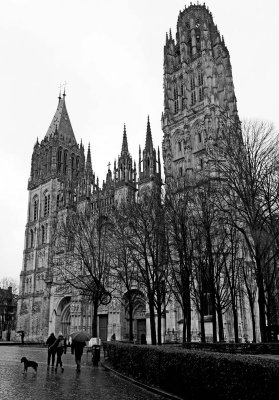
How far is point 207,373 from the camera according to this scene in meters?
8.97

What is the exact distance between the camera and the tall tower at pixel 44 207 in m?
60.9

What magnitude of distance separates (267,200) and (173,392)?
10.0 meters

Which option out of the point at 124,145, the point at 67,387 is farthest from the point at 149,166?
the point at 67,387

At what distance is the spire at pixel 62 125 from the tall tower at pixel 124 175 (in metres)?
21.9

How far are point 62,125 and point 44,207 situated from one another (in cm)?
1829

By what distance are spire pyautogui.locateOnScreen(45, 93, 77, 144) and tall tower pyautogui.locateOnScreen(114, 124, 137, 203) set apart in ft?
71.9

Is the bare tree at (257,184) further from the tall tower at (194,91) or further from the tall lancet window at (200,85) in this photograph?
the tall lancet window at (200,85)

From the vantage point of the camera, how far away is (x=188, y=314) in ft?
72.2

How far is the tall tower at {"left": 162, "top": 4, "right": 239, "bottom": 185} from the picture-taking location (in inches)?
1919

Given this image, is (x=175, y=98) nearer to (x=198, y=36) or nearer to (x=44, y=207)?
(x=198, y=36)

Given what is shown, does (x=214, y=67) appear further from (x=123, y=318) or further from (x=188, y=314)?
(x=188, y=314)

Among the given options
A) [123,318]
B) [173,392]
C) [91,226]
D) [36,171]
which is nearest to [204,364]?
[173,392]

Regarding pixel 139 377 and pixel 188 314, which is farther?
pixel 188 314

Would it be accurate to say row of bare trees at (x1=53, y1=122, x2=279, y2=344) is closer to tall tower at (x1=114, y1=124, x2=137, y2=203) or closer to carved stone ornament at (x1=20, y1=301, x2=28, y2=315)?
tall tower at (x1=114, y1=124, x2=137, y2=203)
